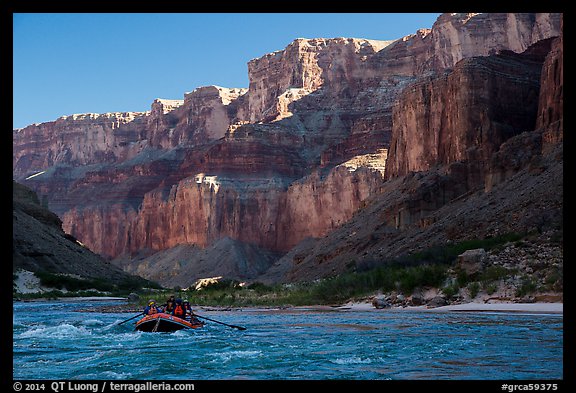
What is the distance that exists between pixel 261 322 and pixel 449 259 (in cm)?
1351

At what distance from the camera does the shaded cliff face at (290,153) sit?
124 metres

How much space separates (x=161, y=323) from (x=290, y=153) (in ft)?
384

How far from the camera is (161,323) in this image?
2797 cm

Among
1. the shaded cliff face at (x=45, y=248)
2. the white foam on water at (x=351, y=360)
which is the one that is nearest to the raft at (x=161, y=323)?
the white foam on water at (x=351, y=360)

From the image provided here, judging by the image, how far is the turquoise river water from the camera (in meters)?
15.6

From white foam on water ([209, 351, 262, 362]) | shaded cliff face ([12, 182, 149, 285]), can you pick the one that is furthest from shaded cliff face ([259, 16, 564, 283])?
shaded cliff face ([12, 182, 149, 285])

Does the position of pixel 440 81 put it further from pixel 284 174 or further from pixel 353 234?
pixel 284 174

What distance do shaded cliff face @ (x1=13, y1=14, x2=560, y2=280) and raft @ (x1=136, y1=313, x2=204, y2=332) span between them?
58957mm

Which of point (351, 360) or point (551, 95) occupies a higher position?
point (551, 95)

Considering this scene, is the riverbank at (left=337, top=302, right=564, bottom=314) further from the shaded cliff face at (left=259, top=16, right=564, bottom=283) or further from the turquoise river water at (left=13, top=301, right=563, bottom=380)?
the shaded cliff face at (left=259, top=16, right=564, bottom=283)

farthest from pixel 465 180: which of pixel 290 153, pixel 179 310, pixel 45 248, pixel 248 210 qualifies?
pixel 290 153

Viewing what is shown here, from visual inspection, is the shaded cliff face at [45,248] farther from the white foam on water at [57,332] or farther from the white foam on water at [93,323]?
the white foam on water at [57,332]

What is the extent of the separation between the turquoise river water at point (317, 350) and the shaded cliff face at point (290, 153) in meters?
58.8

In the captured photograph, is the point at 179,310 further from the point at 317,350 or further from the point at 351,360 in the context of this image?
the point at 351,360
